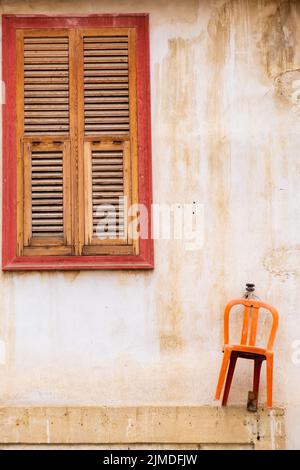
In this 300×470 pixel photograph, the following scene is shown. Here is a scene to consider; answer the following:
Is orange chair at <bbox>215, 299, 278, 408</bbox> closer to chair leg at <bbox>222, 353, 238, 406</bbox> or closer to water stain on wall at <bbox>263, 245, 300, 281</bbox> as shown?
chair leg at <bbox>222, 353, 238, 406</bbox>

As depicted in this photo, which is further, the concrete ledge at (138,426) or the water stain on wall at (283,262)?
the water stain on wall at (283,262)

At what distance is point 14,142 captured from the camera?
647 centimetres

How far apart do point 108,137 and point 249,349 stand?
1.92 m

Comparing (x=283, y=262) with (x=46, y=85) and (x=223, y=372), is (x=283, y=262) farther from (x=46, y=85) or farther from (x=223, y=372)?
(x=46, y=85)

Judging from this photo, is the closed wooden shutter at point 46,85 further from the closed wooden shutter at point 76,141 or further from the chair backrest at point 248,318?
the chair backrest at point 248,318

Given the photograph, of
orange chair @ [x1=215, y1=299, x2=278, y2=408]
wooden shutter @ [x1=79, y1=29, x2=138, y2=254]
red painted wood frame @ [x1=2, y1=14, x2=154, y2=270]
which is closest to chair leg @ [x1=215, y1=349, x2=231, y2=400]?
orange chair @ [x1=215, y1=299, x2=278, y2=408]

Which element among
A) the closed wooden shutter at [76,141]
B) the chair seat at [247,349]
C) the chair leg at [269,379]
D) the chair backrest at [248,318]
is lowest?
the chair leg at [269,379]

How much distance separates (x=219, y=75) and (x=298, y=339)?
210 cm

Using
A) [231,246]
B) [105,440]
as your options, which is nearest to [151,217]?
[231,246]

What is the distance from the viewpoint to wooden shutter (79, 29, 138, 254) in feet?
21.2

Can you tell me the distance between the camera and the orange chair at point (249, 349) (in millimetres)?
6059

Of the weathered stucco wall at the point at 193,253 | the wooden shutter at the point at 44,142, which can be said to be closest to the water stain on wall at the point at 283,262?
the weathered stucco wall at the point at 193,253

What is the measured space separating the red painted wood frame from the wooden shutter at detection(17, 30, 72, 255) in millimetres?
57

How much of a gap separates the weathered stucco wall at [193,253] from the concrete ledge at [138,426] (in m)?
0.09
